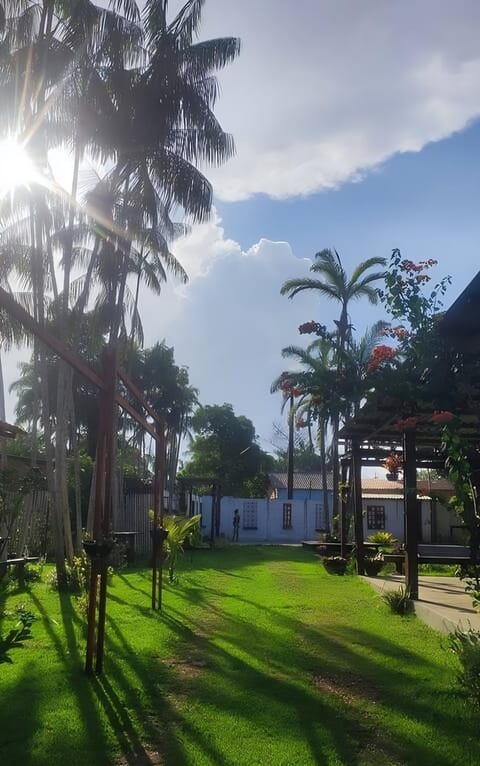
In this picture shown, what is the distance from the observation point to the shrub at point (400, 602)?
8977mm

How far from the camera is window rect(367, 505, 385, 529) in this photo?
31.6 m

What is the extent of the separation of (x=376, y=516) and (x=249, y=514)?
697 centimetres

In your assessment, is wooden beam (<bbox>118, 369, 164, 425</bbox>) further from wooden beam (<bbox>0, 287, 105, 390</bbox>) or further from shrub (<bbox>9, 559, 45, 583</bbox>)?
shrub (<bbox>9, 559, 45, 583</bbox>)

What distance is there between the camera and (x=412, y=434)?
31.2 ft

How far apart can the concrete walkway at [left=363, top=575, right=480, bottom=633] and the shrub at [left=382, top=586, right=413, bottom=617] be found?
107mm

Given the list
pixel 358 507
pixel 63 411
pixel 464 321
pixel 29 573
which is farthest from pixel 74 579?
pixel 464 321

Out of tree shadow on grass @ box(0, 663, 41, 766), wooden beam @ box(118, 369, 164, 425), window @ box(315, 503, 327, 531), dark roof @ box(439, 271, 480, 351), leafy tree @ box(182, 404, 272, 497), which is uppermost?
leafy tree @ box(182, 404, 272, 497)

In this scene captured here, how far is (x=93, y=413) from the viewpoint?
105 feet

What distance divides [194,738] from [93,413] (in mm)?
28557

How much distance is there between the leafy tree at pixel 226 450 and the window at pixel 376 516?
51.1 ft

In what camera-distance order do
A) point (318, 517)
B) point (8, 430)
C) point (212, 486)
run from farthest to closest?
point (318, 517), point (212, 486), point (8, 430)

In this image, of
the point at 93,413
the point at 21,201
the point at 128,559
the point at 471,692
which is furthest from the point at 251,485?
the point at 471,692

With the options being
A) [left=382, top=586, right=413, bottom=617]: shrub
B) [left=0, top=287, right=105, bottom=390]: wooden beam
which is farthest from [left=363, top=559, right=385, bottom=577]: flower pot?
[left=0, top=287, right=105, bottom=390]: wooden beam

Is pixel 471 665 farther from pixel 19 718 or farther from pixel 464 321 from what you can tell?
pixel 19 718
